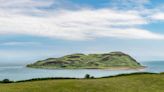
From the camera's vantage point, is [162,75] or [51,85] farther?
[162,75]

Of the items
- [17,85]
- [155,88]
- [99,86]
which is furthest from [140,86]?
[17,85]

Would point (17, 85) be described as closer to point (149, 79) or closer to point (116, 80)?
point (116, 80)

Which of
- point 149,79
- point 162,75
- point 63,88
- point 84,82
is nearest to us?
point 63,88

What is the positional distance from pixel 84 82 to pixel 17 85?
9690 millimetres

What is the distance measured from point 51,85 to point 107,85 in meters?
8.24

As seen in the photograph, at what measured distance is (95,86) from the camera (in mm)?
50375

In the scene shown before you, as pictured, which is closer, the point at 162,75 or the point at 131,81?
the point at 131,81

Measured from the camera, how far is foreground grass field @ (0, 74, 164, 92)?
47.9 m

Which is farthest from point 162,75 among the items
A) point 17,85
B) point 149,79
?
point 17,85

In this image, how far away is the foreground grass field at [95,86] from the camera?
47.9 metres

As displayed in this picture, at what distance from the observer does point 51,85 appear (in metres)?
49.4

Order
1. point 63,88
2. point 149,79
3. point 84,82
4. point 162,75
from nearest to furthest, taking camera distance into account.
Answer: point 63,88
point 84,82
point 149,79
point 162,75

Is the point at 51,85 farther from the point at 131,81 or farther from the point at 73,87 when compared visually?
the point at 131,81

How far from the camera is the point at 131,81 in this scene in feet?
181
